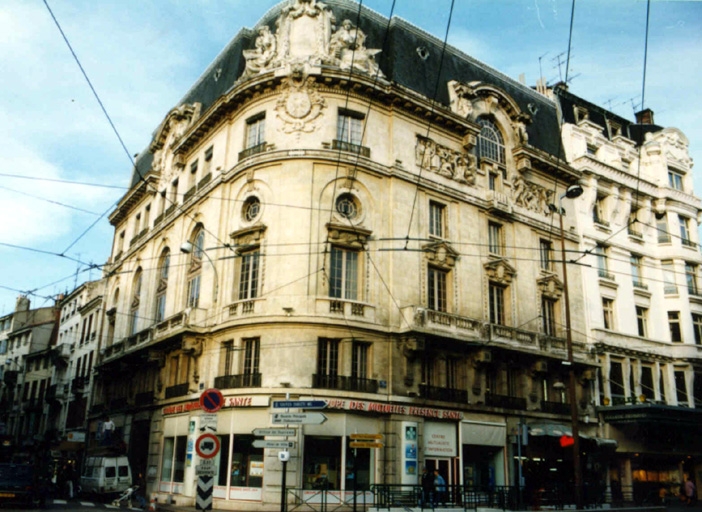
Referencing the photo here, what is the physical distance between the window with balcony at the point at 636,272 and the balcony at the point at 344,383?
20.2 metres

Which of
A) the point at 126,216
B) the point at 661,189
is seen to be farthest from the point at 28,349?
the point at 661,189

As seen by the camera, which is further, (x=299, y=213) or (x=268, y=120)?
(x=268, y=120)

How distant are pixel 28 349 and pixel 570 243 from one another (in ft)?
171

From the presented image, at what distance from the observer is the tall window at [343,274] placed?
82.8 feet

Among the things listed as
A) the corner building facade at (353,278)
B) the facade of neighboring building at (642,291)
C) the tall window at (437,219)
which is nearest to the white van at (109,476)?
the corner building facade at (353,278)

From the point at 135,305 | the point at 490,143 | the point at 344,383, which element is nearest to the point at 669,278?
the point at 490,143

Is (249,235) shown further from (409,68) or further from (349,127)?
(409,68)

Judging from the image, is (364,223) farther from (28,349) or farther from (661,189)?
(28,349)

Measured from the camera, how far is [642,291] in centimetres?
3688

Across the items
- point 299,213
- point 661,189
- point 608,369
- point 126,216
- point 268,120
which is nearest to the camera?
point 299,213

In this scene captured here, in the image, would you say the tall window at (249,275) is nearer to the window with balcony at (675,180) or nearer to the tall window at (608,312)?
the tall window at (608,312)

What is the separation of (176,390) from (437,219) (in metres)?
14.0

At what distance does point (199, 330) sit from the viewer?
26672 mm

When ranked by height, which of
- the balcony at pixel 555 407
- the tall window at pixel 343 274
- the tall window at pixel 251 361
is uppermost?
the tall window at pixel 343 274
